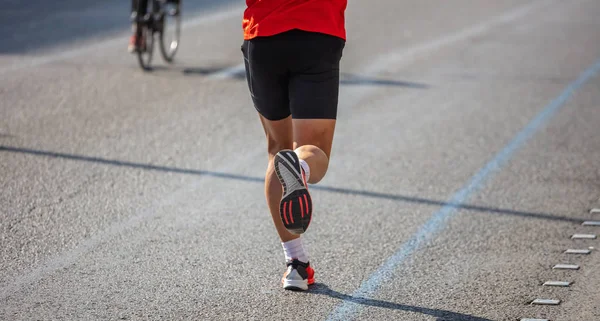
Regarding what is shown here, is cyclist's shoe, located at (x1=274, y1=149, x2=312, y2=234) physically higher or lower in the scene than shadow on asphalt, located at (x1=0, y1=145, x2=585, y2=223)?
higher

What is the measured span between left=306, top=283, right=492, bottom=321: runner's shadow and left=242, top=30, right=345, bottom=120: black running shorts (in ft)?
3.00

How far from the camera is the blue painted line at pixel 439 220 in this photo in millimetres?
4789

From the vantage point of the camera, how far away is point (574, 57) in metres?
12.8

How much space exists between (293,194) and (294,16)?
33.3 inches

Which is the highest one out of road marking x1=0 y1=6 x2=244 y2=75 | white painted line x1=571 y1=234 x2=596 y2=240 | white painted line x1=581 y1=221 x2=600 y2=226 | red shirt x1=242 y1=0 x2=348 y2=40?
red shirt x1=242 y1=0 x2=348 y2=40

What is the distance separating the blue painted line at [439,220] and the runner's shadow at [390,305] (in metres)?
0.03

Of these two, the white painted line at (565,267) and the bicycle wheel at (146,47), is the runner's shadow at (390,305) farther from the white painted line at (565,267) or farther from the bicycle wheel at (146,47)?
the bicycle wheel at (146,47)

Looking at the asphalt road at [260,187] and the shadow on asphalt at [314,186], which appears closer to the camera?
the asphalt road at [260,187]

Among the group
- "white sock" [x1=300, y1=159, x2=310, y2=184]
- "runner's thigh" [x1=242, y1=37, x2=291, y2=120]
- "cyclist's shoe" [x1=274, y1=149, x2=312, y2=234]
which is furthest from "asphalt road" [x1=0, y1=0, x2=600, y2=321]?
"runner's thigh" [x1=242, y1=37, x2=291, y2=120]

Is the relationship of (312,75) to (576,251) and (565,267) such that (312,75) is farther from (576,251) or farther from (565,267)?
(576,251)

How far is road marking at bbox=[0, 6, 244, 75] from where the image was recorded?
10859 mm

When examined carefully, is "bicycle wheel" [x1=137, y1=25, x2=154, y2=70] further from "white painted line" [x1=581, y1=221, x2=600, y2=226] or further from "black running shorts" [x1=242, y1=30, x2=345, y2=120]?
"black running shorts" [x1=242, y1=30, x2=345, y2=120]

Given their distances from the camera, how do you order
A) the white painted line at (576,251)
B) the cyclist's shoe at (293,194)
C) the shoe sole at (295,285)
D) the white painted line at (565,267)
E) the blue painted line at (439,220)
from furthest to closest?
the white painted line at (576,251), the white painted line at (565,267), the shoe sole at (295,285), the blue painted line at (439,220), the cyclist's shoe at (293,194)

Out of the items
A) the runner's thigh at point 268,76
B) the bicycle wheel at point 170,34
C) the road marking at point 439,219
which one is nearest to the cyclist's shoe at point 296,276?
the road marking at point 439,219
